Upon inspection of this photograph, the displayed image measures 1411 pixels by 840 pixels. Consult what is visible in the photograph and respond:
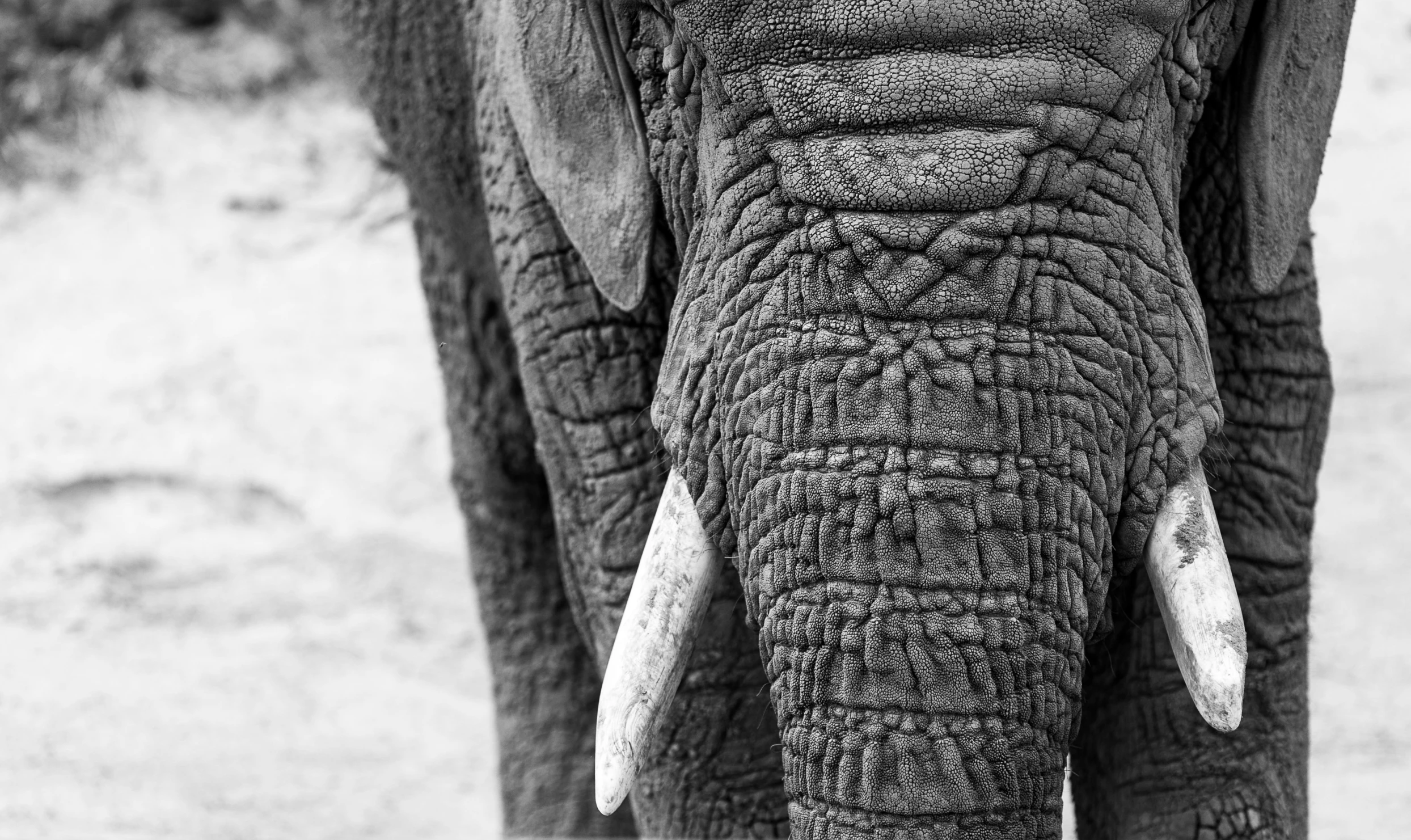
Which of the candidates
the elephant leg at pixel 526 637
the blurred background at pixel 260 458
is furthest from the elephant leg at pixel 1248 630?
the elephant leg at pixel 526 637

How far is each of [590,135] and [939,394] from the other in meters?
0.76

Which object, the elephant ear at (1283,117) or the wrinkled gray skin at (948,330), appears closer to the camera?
the wrinkled gray skin at (948,330)

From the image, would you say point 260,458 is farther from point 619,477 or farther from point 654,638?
point 654,638

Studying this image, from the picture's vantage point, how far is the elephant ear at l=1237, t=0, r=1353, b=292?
253cm

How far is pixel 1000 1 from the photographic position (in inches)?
85.3

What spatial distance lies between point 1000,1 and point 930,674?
73 cm

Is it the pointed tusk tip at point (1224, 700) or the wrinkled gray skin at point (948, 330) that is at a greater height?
the wrinkled gray skin at point (948, 330)

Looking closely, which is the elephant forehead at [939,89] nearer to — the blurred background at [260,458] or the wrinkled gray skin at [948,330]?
the wrinkled gray skin at [948,330]

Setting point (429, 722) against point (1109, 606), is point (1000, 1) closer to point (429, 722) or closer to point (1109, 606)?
point (1109, 606)

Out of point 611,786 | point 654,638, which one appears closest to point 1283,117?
point 654,638

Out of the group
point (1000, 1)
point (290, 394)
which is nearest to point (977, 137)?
point (1000, 1)

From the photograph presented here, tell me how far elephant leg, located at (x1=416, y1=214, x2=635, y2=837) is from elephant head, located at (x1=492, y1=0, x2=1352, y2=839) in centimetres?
190

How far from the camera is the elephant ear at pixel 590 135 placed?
8.73 feet

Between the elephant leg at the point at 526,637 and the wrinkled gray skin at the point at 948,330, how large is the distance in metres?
1.36
